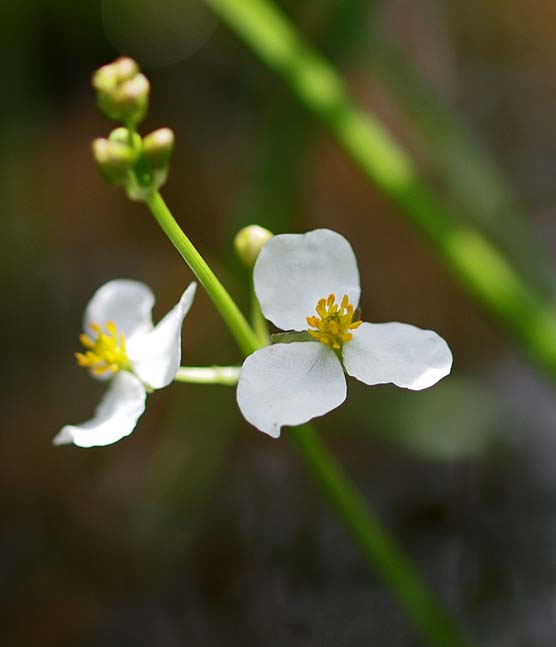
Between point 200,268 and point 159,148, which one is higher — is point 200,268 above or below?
below

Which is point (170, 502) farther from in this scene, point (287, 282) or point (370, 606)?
point (287, 282)

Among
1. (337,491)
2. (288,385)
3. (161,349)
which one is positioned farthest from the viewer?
(337,491)

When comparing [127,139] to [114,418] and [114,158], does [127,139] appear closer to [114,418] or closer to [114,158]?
[114,158]

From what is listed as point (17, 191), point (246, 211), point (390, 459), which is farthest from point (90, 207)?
point (390, 459)

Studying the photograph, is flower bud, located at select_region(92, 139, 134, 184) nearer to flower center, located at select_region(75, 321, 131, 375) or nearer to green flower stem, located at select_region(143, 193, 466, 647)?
green flower stem, located at select_region(143, 193, 466, 647)

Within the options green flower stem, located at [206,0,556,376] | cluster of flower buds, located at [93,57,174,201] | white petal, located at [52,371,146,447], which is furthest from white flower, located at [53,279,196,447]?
green flower stem, located at [206,0,556,376]

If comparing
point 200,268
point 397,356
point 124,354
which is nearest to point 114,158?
point 200,268

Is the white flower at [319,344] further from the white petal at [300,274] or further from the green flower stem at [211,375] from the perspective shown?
the green flower stem at [211,375]
